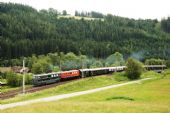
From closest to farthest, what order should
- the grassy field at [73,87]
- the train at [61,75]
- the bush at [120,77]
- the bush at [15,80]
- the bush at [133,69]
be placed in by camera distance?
1. the grassy field at [73,87]
2. the train at [61,75]
3. the bush at [120,77]
4. the bush at [133,69]
5. the bush at [15,80]

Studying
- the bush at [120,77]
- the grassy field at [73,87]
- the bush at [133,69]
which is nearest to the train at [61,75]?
the bush at [120,77]

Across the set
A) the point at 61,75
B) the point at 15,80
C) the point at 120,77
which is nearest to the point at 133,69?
the point at 120,77

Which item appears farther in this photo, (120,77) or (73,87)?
(120,77)

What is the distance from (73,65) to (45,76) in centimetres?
8262

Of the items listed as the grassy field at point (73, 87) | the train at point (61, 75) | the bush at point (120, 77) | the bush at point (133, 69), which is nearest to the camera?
the grassy field at point (73, 87)

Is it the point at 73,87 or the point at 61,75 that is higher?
the point at 61,75

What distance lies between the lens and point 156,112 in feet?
95.8

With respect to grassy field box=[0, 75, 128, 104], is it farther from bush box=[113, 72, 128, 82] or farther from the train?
the train

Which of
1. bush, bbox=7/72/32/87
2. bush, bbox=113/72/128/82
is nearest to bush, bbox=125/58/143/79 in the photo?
bush, bbox=113/72/128/82

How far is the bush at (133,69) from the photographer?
375 feet

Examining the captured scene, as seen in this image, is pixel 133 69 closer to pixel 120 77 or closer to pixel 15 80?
pixel 120 77

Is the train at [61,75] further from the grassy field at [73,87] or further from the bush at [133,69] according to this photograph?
the bush at [133,69]

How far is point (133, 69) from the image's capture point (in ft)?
379

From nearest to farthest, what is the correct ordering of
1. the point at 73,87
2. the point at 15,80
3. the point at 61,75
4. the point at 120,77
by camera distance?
the point at 73,87 → the point at 61,75 → the point at 120,77 → the point at 15,80
